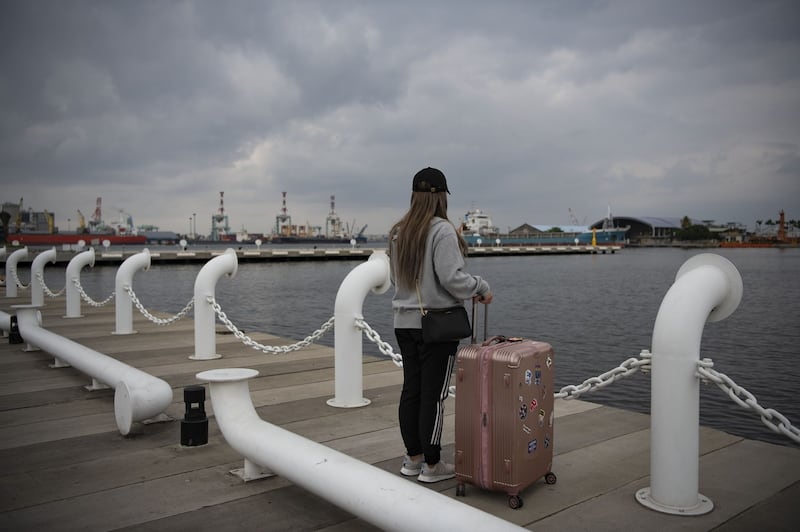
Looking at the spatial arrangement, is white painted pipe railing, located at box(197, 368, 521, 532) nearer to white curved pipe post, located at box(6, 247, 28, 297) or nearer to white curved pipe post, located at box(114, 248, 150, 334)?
white curved pipe post, located at box(114, 248, 150, 334)

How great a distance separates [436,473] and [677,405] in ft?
4.75

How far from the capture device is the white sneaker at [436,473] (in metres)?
3.77

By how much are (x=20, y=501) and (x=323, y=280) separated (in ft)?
126

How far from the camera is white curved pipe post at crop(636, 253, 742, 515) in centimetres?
329

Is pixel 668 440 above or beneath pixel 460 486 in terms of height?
above

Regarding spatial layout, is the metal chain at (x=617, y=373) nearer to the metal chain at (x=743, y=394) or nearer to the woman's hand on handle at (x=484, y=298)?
the metal chain at (x=743, y=394)

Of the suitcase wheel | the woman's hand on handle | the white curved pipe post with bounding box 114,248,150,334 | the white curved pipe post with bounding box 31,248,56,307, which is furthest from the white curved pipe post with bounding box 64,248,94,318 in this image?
the suitcase wheel

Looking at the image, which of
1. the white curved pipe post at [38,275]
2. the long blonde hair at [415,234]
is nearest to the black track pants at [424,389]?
the long blonde hair at [415,234]

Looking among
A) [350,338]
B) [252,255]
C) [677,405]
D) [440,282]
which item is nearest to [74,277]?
[350,338]

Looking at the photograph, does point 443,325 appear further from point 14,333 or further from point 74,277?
point 74,277

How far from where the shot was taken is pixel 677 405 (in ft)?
10.8

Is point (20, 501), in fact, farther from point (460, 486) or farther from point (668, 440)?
point (668, 440)

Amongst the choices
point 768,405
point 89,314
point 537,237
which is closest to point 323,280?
point 89,314

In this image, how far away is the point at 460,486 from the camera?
3535 mm
